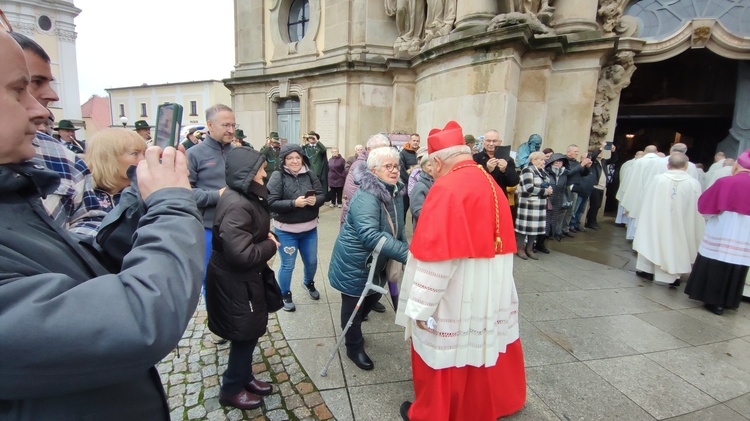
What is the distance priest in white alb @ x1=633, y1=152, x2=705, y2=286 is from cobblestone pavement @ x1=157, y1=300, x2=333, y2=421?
5329 millimetres

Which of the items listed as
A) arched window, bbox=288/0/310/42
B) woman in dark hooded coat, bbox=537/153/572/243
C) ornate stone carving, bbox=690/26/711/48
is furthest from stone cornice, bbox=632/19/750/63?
arched window, bbox=288/0/310/42

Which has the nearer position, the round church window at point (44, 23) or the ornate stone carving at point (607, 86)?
the ornate stone carving at point (607, 86)

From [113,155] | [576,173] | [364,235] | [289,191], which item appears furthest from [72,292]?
[576,173]

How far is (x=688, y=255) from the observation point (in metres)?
5.29

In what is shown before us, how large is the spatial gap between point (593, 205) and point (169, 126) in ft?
33.1

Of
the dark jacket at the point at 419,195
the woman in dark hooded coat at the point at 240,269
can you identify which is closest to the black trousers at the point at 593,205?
the dark jacket at the point at 419,195

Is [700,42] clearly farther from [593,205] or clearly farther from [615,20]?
[593,205]

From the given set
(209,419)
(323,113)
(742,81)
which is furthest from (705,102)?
(209,419)

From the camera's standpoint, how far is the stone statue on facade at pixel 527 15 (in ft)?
23.4

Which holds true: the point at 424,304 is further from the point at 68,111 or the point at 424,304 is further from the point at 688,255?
the point at 68,111

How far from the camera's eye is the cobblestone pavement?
2.53 meters

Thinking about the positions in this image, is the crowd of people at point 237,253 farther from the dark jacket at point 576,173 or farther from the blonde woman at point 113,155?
Answer: the dark jacket at point 576,173

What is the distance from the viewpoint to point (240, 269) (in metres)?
2.46

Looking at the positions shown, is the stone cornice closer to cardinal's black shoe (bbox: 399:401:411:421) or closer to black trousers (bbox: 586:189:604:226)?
black trousers (bbox: 586:189:604:226)
